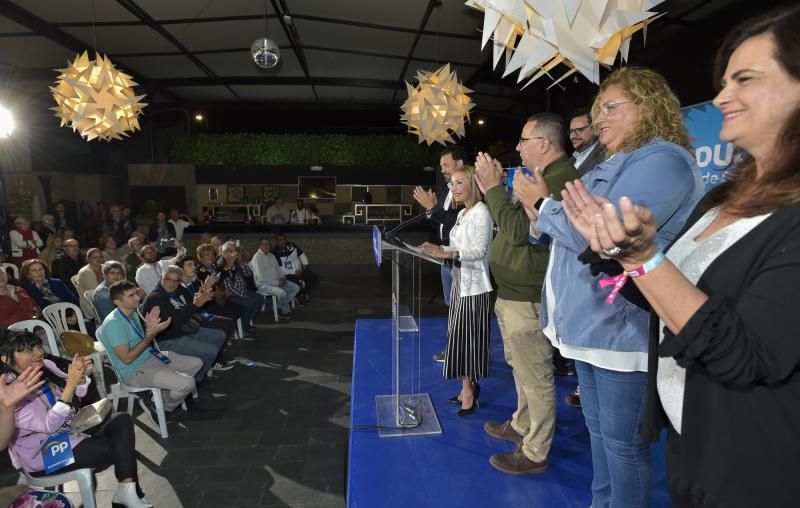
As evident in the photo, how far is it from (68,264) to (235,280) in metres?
2.07

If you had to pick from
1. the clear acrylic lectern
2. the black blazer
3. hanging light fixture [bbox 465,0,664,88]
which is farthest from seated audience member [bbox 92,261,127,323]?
the black blazer

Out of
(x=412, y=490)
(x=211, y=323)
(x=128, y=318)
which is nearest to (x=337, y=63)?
(x=211, y=323)

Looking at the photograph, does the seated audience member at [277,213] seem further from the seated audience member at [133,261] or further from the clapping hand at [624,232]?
the clapping hand at [624,232]

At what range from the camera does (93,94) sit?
371cm

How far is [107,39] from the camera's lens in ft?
23.0

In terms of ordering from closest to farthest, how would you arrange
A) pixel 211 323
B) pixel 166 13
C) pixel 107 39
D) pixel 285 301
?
pixel 211 323
pixel 166 13
pixel 285 301
pixel 107 39

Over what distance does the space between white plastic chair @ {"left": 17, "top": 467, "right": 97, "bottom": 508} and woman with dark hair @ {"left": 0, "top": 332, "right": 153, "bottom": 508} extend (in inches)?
1.1

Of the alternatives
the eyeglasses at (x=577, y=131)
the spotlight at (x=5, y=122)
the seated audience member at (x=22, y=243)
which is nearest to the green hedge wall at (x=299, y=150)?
the seated audience member at (x=22, y=243)

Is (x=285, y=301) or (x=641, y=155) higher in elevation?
Result: (x=641, y=155)

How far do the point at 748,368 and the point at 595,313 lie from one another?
744 millimetres

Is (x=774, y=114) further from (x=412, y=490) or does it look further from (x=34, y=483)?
(x=34, y=483)

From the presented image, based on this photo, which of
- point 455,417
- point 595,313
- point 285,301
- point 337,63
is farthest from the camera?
point 337,63

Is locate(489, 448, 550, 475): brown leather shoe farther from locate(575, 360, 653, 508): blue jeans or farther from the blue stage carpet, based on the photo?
locate(575, 360, 653, 508): blue jeans

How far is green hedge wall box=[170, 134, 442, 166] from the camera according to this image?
11.6 metres
